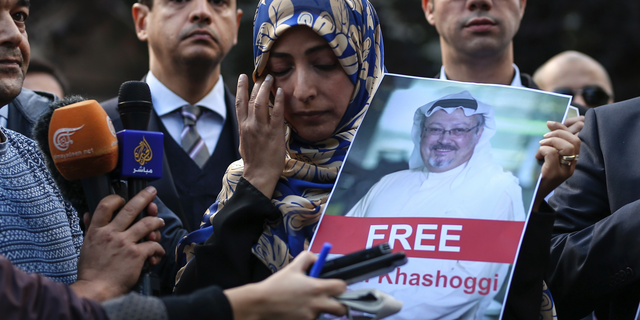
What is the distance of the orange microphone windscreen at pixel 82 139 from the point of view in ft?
5.74

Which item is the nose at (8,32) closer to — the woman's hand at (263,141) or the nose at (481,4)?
the woman's hand at (263,141)

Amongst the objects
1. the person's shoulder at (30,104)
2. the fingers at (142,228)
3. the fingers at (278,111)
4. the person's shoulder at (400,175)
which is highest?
the fingers at (278,111)

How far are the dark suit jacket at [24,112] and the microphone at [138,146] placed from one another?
3.29 ft

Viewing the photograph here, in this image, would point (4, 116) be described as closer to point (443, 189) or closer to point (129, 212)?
point (129, 212)

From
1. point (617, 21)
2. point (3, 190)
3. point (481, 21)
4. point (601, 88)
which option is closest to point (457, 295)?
point (3, 190)

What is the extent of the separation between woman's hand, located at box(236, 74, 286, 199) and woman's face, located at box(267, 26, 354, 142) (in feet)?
0.17

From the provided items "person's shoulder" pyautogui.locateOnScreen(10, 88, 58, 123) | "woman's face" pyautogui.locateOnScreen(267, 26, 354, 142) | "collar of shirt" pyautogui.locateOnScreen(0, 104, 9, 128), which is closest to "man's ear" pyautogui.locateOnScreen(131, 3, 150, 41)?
"person's shoulder" pyautogui.locateOnScreen(10, 88, 58, 123)

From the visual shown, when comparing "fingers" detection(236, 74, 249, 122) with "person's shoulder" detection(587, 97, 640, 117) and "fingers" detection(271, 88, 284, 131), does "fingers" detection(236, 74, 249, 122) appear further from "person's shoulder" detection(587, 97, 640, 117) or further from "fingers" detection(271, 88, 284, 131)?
"person's shoulder" detection(587, 97, 640, 117)

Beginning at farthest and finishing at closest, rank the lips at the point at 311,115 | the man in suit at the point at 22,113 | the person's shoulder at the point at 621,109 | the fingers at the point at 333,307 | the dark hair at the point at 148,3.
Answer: the dark hair at the point at 148,3, the man in suit at the point at 22,113, the person's shoulder at the point at 621,109, the lips at the point at 311,115, the fingers at the point at 333,307

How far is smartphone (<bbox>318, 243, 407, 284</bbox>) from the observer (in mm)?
1410

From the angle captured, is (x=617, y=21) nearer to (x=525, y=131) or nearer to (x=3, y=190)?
(x=525, y=131)

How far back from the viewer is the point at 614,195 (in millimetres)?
2199

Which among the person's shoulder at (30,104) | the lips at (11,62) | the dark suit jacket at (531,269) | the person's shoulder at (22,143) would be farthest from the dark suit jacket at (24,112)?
the dark suit jacket at (531,269)

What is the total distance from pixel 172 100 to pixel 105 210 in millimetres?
1986
